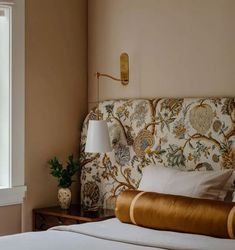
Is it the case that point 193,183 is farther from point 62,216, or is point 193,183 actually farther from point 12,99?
point 12,99

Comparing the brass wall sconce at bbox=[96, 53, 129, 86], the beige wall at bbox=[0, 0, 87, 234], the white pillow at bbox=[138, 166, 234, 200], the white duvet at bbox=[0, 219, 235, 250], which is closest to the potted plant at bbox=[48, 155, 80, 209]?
the beige wall at bbox=[0, 0, 87, 234]

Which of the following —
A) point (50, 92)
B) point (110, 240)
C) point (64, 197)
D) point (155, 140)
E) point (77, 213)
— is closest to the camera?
point (110, 240)

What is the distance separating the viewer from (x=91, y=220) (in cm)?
396

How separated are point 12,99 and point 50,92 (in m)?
0.37

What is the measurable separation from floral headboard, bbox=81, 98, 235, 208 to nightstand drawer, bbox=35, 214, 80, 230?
37cm

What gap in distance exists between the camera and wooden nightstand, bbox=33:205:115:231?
405 centimetres

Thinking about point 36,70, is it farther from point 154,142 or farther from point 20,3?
point 154,142

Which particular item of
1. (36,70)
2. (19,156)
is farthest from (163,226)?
(36,70)

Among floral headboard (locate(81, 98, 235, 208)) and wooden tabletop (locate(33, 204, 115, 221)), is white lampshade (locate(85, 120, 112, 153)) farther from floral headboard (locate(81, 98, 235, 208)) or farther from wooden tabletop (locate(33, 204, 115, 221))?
wooden tabletop (locate(33, 204, 115, 221))

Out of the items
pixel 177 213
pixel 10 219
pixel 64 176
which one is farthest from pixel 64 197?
pixel 177 213

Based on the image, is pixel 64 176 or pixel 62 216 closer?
pixel 62 216

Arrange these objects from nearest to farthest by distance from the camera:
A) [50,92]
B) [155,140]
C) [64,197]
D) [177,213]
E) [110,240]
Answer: [110,240] → [177,213] → [155,140] → [64,197] → [50,92]

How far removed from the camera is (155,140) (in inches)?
161

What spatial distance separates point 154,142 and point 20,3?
144 centimetres
